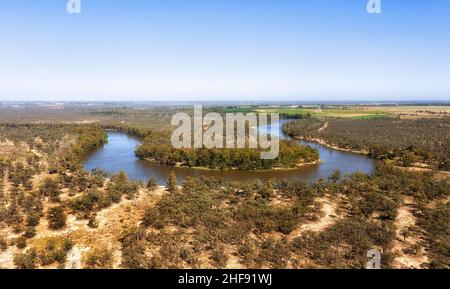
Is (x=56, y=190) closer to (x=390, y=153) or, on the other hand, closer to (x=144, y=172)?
(x=144, y=172)

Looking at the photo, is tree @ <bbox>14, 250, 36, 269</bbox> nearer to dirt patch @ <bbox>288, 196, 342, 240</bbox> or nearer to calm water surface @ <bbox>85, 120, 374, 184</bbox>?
dirt patch @ <bbox>288, 196, 342, 240</bbox>

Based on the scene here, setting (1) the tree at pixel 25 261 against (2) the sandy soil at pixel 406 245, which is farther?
(2) the sandy soil at pixel 406 245

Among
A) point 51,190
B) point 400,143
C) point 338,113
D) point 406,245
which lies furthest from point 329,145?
point 338,113

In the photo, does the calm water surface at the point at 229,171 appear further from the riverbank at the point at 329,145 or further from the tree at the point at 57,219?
the tree at the point at 57,219
